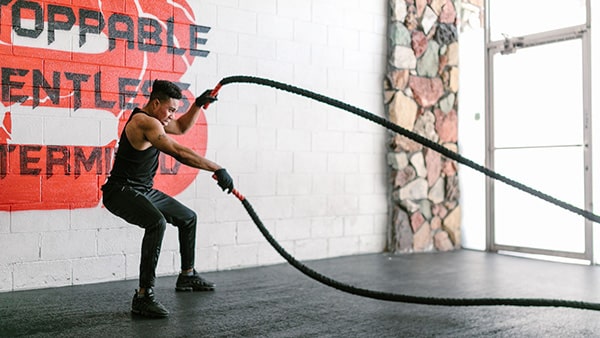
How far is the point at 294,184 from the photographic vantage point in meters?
5.94

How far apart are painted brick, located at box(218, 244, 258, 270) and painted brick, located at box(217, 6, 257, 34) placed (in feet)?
6.49

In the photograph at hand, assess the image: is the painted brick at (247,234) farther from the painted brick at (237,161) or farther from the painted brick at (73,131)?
the painted brick at (73,131)

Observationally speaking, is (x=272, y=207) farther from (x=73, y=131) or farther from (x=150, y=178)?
(x=73, y=131)

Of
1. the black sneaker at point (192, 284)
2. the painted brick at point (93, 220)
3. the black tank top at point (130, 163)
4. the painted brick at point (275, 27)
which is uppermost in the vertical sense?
the painted brick at point (275, 27)

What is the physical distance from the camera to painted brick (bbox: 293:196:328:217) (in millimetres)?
5965

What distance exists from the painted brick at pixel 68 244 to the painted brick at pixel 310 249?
2.00m

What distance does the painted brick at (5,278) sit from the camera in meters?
4.36

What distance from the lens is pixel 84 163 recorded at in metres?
4.71

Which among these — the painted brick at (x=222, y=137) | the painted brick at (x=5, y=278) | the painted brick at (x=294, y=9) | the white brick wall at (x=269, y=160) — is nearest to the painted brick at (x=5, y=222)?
the white brick wall at (x=269, y=160)

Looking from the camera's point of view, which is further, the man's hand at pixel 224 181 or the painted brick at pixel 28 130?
the painted brick at pixel 28 130

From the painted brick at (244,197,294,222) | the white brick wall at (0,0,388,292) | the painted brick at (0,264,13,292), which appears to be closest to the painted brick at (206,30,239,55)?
the white brick wall at (0,0,388,292)

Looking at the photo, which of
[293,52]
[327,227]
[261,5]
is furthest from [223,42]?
[327,227]

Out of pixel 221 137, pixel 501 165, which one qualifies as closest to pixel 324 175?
pixel 221 137

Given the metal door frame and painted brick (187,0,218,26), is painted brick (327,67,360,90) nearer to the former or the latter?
painted brick (187,0,218,26)
